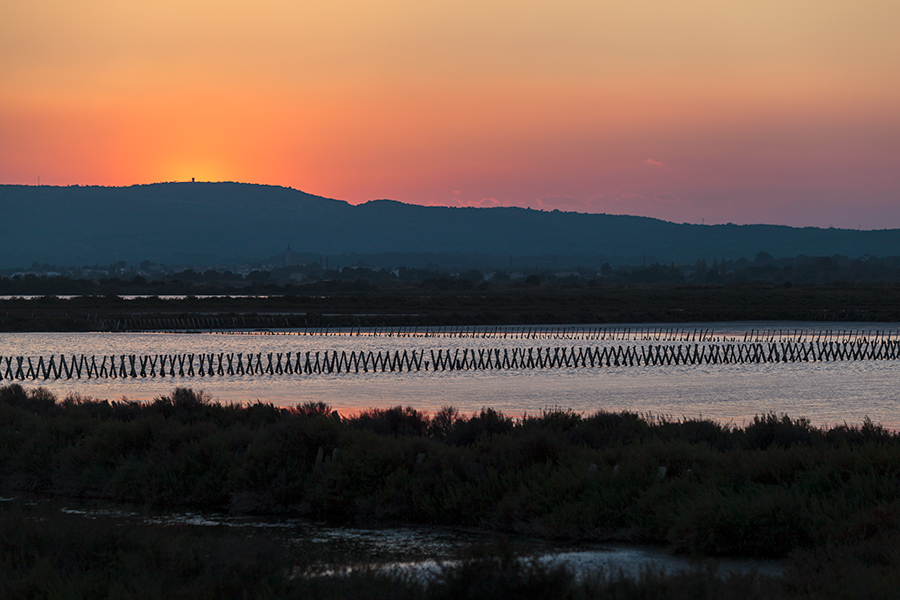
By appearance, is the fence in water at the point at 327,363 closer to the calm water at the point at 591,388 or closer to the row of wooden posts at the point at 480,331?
the calm water at the point at 591,388

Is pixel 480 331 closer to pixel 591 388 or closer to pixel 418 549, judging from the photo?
pixel 591 388

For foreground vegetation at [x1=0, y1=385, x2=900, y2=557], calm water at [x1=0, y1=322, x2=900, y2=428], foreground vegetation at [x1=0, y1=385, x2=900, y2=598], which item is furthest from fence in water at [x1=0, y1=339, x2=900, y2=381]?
foreground vegetation at [x1=0, y1=385, x2=900, y2=557]

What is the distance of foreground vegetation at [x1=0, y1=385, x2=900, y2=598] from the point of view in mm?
9273

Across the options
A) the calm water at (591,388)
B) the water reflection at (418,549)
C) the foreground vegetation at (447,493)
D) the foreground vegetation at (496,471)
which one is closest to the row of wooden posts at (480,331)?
the calm water at (591,388)

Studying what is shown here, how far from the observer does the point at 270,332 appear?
239ft

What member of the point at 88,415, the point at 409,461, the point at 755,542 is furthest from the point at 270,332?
the point at 755,542

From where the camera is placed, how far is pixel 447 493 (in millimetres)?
14375

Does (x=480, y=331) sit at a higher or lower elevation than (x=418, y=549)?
lower

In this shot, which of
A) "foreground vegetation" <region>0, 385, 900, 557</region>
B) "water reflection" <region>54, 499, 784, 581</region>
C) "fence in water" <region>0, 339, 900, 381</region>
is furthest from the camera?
"fence in water" <region>0, 339, 900, 381</region>

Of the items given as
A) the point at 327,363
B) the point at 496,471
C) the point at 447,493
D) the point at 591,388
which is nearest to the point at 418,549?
the point at 447,493

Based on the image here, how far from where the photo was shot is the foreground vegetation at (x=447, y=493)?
9.27 metres

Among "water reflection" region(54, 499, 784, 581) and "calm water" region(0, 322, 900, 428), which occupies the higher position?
"water reflection" region(54, 499, 784, 581)

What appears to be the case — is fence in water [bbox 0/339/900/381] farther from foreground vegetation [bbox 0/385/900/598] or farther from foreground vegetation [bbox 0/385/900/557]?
foreground vegetation [bbox 0/385/900/557]

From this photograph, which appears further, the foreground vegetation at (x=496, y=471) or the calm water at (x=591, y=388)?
the calm water at (x=591, y=388)
